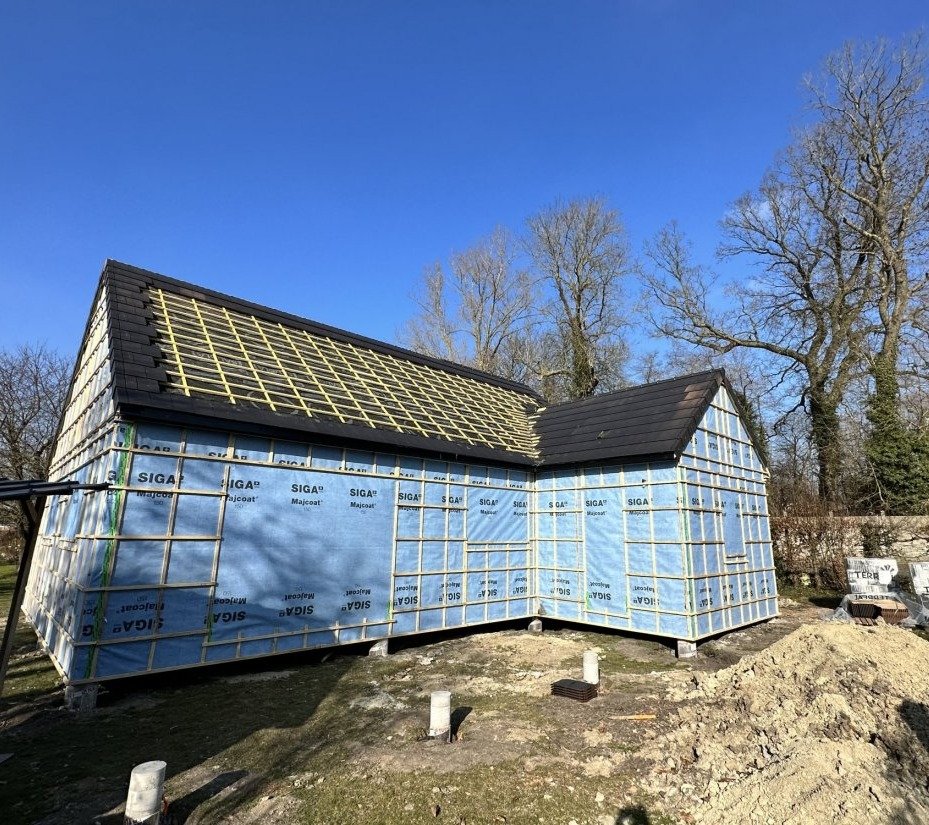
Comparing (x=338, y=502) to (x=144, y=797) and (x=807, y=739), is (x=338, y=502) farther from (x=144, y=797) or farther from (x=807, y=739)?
(x=807, y=739)

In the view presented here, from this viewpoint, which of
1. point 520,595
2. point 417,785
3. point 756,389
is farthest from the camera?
point 756,389

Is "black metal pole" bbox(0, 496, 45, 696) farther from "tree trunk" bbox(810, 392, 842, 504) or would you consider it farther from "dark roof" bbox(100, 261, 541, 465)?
"tree trunk" bbox(810, 392, 842, 504)

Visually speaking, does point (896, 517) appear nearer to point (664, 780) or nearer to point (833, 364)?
point (833, 364)

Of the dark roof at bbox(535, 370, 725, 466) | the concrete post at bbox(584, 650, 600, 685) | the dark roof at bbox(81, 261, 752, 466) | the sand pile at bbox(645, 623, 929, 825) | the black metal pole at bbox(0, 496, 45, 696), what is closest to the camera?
the black metal pole at bbox(0, 496, 45, 696)

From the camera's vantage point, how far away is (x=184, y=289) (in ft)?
39.6

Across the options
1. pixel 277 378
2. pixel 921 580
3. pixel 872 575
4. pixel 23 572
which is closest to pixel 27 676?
pixel 23 572

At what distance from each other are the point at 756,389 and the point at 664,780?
98.3ft

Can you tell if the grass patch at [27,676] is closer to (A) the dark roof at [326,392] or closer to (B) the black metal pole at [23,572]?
(B) the black metal pole at [23,572]

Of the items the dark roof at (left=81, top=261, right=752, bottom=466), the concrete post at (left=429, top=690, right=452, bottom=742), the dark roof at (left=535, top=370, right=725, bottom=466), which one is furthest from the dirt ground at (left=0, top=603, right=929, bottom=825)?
the dark roof at (left=535, top=370, right=725, bottom=466)

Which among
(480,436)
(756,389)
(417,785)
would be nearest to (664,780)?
(417,785)

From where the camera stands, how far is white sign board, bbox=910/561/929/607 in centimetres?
1208

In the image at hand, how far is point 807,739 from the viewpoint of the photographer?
18.0ft

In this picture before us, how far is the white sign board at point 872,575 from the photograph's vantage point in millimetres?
13023

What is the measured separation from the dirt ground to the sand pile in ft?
0.08
